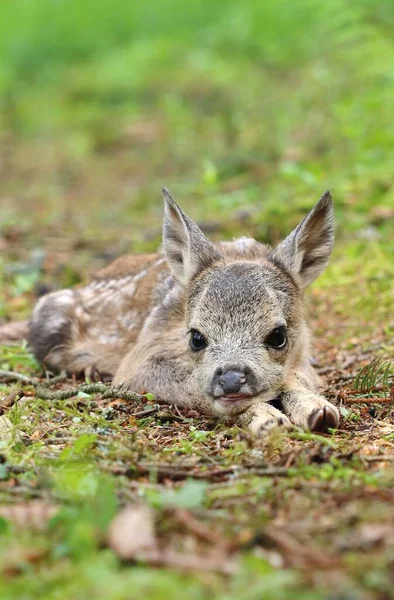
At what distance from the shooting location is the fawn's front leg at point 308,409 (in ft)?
18.3

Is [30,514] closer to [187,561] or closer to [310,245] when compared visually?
[187,561]

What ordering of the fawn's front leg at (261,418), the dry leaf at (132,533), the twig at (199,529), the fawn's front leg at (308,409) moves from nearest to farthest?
the dry leaf at (132,533) < the twig at (199,529) < the fawn's front leg at (261,418) < the fawn's front leg at (308,409)

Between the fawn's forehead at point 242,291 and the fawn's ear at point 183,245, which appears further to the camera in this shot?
the fawn's ear at point 183,245

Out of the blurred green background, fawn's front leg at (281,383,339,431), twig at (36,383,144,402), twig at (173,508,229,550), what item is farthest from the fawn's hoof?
the blurred green background

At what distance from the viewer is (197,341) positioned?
6.36m

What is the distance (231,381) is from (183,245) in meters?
1.61

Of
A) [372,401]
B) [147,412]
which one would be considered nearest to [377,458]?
[372,401]

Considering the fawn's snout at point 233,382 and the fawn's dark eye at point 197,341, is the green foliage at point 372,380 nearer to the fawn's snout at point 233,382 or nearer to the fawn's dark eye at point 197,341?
the fawn's snout at point 233,382

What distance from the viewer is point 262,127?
610 inches

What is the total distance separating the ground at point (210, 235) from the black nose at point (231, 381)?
0.91 ft

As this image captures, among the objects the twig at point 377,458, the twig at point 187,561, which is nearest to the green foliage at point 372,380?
the twig at point 377,458

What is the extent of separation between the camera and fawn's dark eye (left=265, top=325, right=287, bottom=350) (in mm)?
6168

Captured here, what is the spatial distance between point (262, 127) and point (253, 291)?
9.67 metres

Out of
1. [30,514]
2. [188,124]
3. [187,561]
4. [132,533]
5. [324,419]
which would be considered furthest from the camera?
[188,124]
